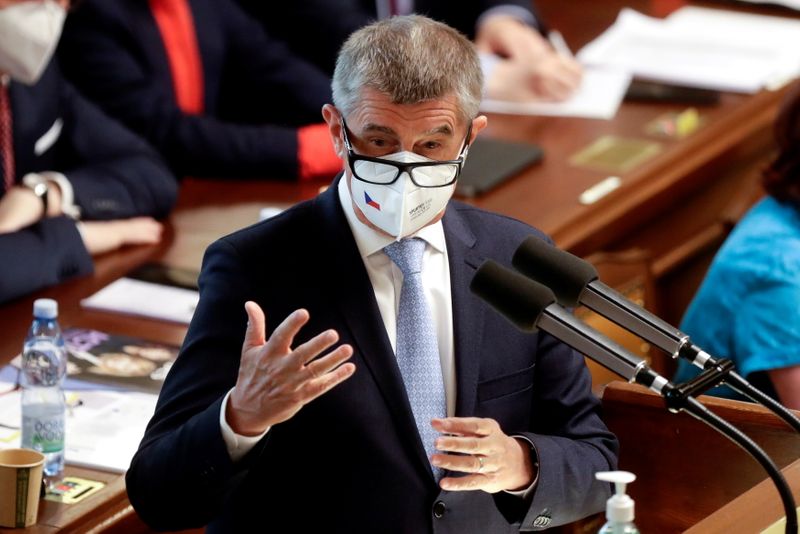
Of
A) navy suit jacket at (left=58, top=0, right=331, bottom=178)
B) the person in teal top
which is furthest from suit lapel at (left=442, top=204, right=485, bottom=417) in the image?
navy suit jacket at (left=58, top=0, right=331, bottom=178)

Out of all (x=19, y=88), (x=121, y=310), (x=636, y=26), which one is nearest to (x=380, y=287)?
(x=121, y=310)

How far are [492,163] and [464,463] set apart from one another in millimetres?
2292

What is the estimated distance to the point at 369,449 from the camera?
214 centimetres

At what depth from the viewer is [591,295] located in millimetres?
1914

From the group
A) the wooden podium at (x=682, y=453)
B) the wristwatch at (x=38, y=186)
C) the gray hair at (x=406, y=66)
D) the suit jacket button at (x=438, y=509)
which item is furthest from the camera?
the wristwatch at (x=38, y=186)

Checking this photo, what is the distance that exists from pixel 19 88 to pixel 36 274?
56cm

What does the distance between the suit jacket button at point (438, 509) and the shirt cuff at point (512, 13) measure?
123 inches

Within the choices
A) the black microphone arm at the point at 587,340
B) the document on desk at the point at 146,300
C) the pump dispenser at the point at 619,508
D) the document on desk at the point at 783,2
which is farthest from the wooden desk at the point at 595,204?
the pump dispenser at the point at 619,508

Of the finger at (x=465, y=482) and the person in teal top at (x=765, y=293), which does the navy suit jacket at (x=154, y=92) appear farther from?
the finger at (x=465, y=482)

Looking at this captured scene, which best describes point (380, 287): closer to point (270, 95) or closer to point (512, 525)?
point (512, 525)

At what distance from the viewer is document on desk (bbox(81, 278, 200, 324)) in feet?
10.9

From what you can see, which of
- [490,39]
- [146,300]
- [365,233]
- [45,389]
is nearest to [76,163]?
[146,300]

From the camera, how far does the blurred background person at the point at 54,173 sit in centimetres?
342

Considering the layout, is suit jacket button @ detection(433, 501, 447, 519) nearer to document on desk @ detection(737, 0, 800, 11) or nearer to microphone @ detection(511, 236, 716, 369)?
microphone @ detection(511, 236, 716, 369)
